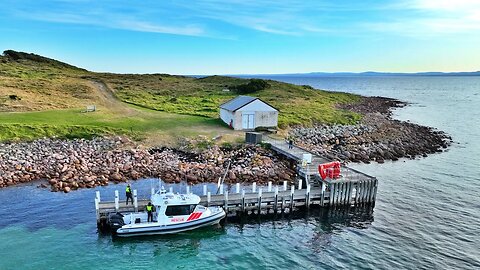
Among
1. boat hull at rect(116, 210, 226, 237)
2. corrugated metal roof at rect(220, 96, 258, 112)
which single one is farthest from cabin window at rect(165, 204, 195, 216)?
corrugated metal roof at rect(220, 96, 258, 112)

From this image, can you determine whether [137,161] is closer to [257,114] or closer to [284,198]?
[284,198]

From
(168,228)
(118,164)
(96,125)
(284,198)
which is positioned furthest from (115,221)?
(96,125)

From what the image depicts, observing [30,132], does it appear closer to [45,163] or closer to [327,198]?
[45,163]

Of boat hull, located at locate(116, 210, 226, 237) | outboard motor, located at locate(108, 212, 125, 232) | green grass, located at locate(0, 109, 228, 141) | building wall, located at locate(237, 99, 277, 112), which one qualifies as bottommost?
boat hull, located at locate(116, 210, 226, 237)

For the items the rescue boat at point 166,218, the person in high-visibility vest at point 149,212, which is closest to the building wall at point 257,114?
the rescue boat at point 166,218

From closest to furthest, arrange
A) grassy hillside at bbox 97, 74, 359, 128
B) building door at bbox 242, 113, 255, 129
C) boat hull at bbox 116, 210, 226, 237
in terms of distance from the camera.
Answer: boat hull at bbox 116, 210, 226, 237
building door at bbox 242, 113, 255, 129
grassy hillside at bbox 97, 74, 359, 128

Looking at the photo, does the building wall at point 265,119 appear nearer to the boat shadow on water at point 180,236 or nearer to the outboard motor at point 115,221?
the boat shadow on water at point 180,236

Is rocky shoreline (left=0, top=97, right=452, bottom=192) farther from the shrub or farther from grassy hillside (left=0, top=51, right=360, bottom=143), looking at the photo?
the shrub
